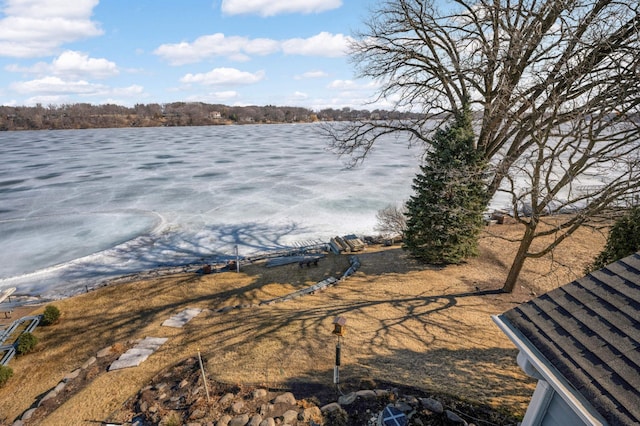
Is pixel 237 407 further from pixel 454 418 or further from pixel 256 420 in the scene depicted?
pixel 454 418

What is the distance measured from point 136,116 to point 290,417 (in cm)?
16259

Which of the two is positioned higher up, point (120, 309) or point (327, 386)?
point (327, 386)

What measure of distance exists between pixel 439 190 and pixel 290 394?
9.38m

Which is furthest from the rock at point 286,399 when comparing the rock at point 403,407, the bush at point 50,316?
the bush at point 50,316

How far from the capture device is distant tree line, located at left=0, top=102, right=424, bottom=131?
118938 mm

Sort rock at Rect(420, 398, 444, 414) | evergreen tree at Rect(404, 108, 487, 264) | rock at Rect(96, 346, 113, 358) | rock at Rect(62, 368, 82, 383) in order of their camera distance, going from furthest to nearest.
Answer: evergreen tree at Rect(404, 108, 487, 264) → rock at Rect(96, 346, 113, 358) → rock at Rect(62, 368, 82, 383) → rock at Rect(420, 398, 444, 414)

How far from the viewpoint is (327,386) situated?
7.06 m

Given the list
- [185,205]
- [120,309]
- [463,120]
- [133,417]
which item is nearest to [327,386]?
[133,417]

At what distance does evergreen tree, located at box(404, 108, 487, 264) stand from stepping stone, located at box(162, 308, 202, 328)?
8.72 meters

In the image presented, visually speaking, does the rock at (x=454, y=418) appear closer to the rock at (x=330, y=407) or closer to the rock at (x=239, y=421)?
the rock at (x=330, y=407)

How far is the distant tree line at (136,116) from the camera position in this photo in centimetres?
11894

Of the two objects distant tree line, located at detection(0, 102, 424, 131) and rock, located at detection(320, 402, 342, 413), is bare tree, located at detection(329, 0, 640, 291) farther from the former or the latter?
distant tree line, located at detection(0, 102, 424, 131)

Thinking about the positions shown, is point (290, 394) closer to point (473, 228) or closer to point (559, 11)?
point (473, 228)

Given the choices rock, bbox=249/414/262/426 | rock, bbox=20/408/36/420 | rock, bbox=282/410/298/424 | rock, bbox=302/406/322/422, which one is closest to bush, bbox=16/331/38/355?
rock, bbox=20/408/36/420
